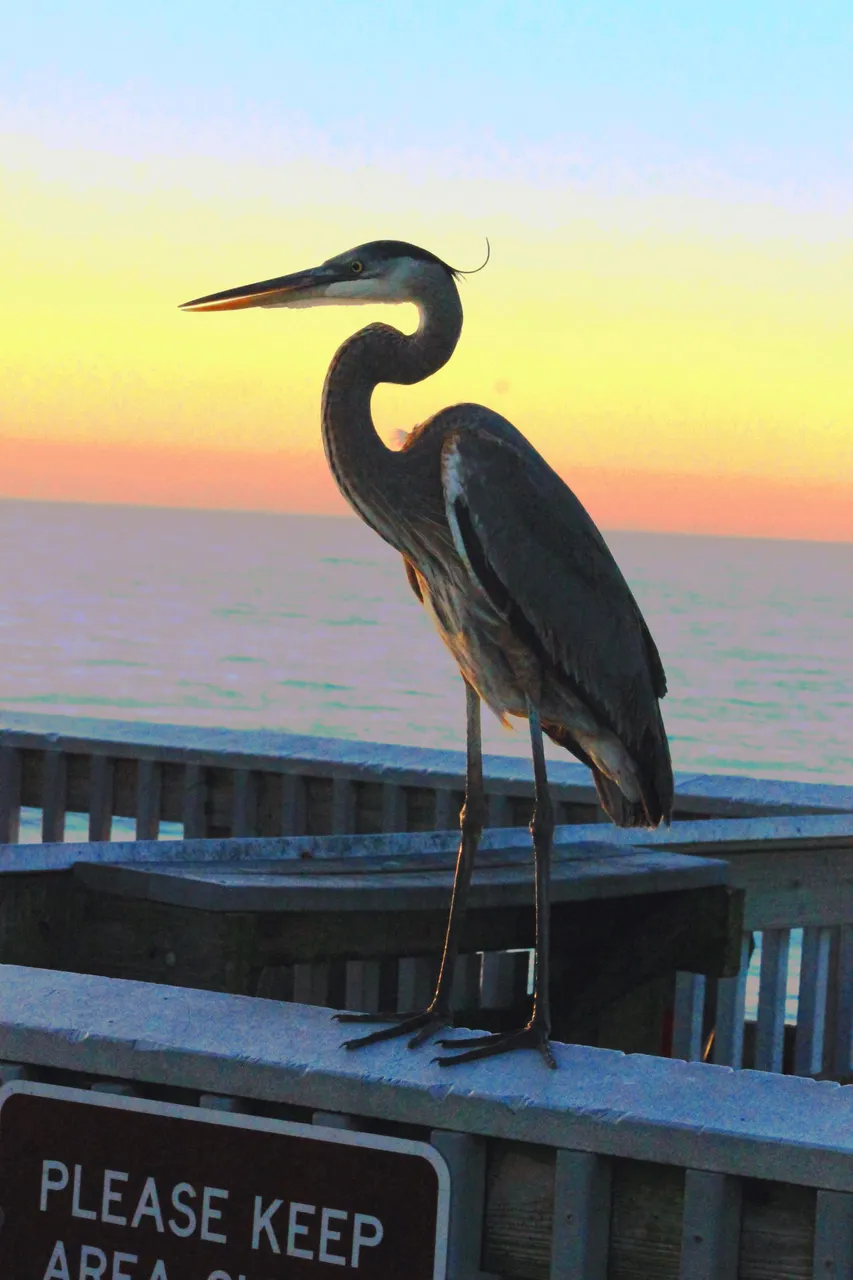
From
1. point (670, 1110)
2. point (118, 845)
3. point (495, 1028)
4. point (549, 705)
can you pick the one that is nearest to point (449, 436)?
point (549, 705)

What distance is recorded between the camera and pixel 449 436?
3.41 meters

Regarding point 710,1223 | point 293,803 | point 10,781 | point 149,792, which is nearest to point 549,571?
point 710,1223

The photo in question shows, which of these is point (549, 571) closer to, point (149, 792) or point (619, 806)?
point (619, 806)

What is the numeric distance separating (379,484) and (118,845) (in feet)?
3.39

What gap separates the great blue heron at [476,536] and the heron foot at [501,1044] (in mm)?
353

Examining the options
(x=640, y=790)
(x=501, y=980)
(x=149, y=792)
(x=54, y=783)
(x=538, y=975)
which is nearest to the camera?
(x=538, y=975)

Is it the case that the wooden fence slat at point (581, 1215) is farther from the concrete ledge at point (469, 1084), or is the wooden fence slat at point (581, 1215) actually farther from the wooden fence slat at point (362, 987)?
the wooden fence slat at point (362, 987)

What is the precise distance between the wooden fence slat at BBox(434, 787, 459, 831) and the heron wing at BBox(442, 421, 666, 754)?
1.88m

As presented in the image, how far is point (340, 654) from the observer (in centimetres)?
5038

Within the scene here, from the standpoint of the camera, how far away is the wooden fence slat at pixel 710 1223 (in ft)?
7.82

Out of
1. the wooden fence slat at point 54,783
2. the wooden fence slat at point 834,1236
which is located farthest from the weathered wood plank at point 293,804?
the wooden fence slat at point 834,1236

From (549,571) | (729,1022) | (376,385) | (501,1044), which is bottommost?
(729,1022)

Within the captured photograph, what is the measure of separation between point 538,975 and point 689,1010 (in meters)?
1.76

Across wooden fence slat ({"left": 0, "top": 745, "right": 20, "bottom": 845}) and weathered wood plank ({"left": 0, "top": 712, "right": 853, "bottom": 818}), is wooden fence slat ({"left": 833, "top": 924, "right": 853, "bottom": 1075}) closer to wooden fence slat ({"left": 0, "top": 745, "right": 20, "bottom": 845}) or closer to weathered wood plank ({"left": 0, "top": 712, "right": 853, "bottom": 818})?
weathered wood plank ({"left": 0, "top": 712, "right": 853, "bottom": 818})
